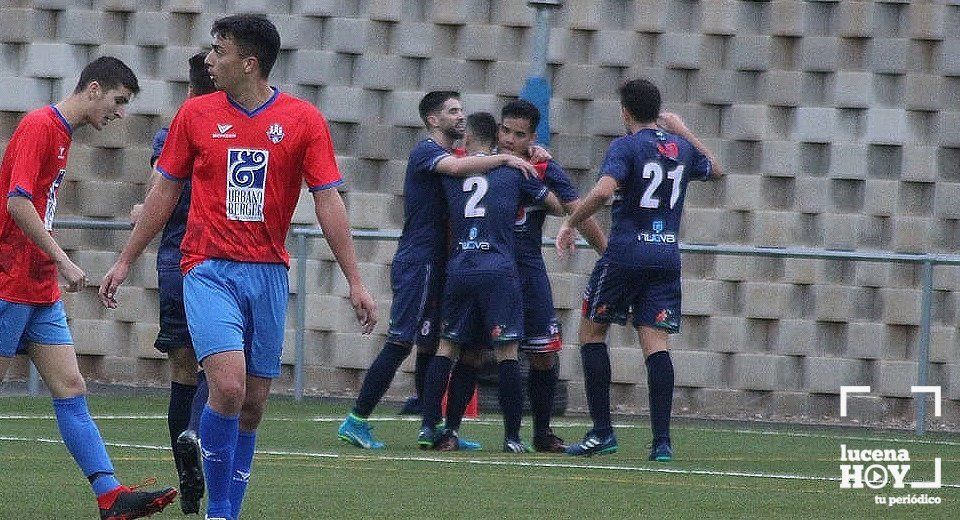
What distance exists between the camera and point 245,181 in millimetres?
6938

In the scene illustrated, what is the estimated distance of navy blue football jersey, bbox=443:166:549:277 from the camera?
34.6ft

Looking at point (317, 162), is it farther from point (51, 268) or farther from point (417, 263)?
point (417, 263)

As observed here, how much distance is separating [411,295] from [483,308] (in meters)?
0.61

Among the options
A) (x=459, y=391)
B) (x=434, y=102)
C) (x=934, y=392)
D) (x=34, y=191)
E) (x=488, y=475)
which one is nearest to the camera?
(x=34, y=191)

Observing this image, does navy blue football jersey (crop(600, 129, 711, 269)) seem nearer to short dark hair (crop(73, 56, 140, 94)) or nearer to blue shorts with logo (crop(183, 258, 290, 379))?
short dark hair (crop(73, 56, 140, 94))

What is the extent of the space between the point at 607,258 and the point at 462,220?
32.4 inches

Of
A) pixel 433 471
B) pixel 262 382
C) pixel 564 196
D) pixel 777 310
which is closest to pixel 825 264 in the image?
pixel 777 310

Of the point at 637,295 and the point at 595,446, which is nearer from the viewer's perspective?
the point at 637,295

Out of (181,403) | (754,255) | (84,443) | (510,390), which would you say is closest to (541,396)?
(510,390)

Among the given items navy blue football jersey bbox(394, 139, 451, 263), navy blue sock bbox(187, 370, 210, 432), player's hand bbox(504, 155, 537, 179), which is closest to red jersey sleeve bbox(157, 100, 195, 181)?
navy blue sock bbox(187, 370, 210, 432)

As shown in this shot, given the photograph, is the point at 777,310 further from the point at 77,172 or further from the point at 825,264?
the point at 77,172

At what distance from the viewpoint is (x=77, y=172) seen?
1594cm

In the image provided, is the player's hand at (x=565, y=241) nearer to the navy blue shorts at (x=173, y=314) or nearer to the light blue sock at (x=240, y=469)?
the navy blue shorts at (x=173, y=314)

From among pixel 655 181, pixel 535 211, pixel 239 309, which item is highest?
pixel 655 181
